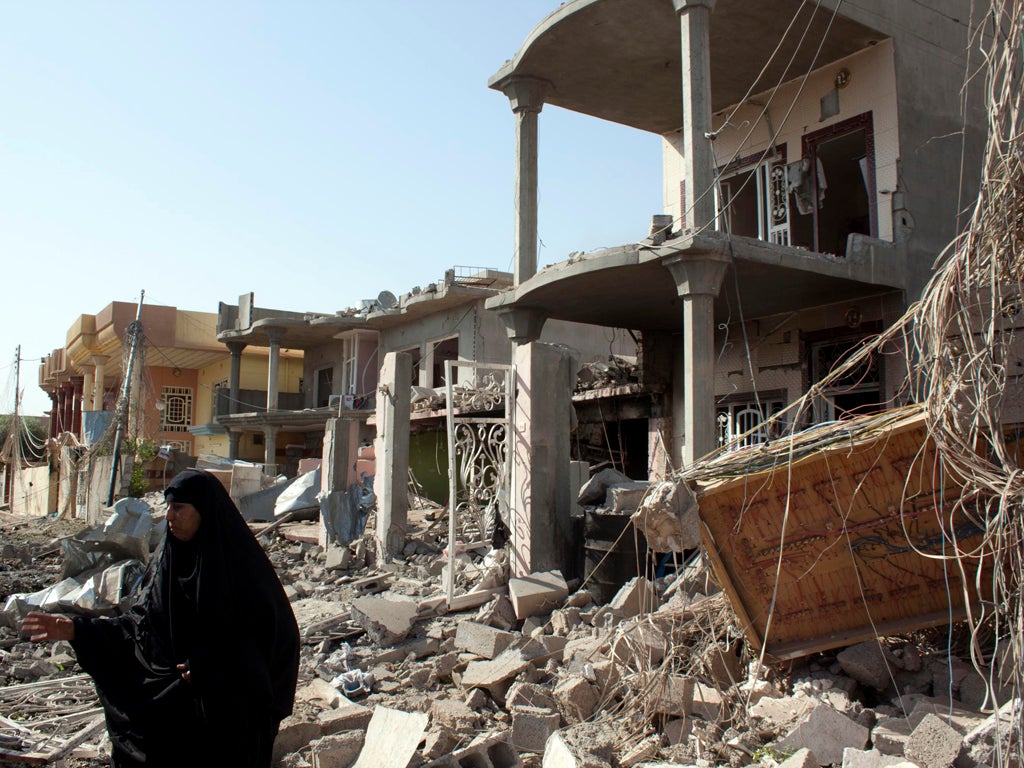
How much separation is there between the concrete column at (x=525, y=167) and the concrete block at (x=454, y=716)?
23.9ft

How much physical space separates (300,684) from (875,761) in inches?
146

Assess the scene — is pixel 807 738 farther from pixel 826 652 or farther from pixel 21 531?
pixel 21 531

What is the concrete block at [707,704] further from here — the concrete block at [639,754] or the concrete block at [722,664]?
the concrete block at [639,754]

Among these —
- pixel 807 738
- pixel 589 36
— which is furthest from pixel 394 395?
pixel 807 738

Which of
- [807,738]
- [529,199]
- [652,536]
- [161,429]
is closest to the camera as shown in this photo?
[807,738]

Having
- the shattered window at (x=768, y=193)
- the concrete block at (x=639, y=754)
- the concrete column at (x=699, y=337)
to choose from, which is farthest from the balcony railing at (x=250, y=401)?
the concrete block at (x=639, y=754)

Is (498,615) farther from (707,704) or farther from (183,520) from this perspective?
(183,520)

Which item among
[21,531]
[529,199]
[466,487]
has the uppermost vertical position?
[529,199]

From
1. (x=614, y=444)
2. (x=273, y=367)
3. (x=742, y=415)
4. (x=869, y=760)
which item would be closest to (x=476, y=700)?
(x=869, y=760)

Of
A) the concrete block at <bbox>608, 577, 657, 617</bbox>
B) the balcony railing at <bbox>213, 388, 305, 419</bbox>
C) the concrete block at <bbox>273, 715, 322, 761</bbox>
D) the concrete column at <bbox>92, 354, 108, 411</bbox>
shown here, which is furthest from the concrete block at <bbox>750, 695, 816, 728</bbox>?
the concrete column at <bbox>92, 354, 108, 411</bbox>

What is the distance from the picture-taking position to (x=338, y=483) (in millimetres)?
10828

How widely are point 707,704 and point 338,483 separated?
700 cm

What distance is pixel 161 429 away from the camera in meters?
30.6

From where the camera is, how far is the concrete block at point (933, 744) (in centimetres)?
349
